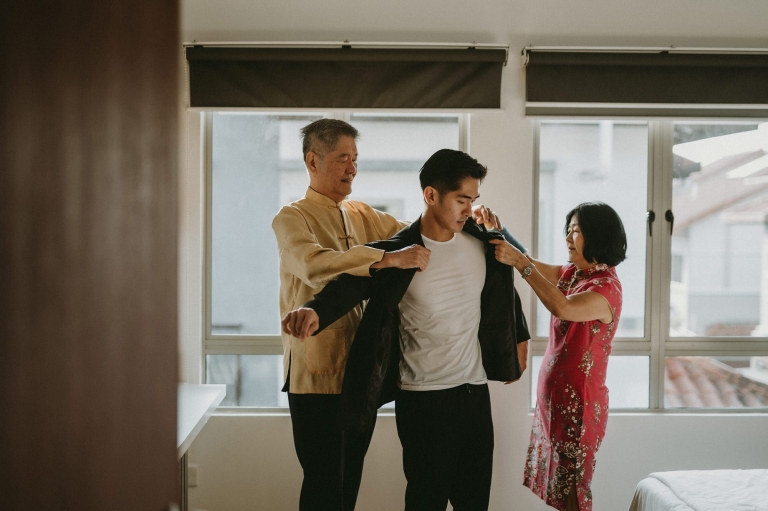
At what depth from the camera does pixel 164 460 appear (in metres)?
0.39

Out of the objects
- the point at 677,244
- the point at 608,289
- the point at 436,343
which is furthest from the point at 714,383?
the point at 436,343

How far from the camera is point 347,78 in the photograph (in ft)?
8.39

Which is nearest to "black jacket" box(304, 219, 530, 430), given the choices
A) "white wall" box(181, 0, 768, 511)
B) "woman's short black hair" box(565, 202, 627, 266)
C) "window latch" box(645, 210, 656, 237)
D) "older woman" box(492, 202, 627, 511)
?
"older woman" box(492, 202, 627, 511)

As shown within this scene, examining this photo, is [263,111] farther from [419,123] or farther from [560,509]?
[560,509]

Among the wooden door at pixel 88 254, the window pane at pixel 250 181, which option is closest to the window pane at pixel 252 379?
the window pane at pixel 250 181

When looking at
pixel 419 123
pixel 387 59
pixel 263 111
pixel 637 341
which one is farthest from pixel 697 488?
pixel 263 111

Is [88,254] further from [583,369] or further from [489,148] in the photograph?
[489,148]

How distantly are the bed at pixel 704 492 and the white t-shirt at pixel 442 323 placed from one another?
2.49 ft

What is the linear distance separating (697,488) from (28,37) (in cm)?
218

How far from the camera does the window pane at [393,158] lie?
2.75m

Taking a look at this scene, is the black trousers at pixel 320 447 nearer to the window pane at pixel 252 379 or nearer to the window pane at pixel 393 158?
the window pane at pixel 252 379

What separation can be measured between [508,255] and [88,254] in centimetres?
155

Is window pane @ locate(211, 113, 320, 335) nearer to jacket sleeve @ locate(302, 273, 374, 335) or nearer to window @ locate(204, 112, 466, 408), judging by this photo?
window @ locate(204, 112, 466, 408)

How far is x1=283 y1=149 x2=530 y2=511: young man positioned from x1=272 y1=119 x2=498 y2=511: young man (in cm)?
10
